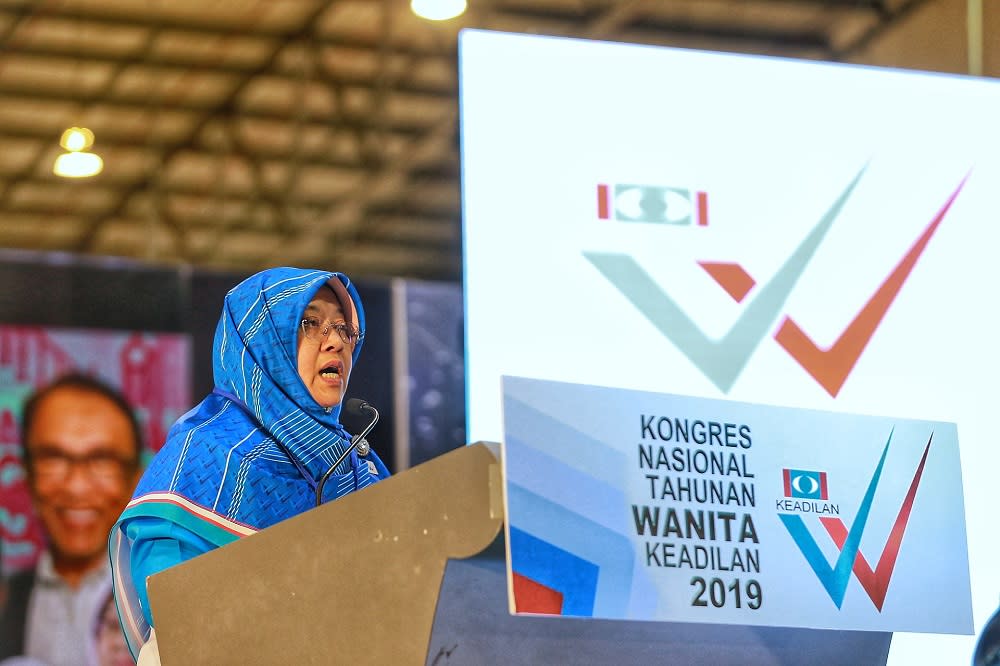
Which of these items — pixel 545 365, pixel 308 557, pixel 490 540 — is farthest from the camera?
pixel 545 365

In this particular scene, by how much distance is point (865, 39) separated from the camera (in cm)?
551

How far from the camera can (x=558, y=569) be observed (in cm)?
121

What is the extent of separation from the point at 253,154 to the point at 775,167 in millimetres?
1967

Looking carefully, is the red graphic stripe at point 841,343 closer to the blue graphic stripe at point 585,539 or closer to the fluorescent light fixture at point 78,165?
the fluorescent light fixture at point 78,165

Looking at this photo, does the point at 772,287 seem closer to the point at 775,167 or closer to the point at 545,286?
the point at 775,167

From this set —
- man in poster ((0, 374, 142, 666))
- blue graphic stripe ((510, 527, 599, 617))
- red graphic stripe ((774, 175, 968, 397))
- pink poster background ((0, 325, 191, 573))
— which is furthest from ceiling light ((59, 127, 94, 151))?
blue graphic stripe ((510, 527, 599, 617))

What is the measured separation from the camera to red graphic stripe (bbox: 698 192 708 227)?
14.0ft

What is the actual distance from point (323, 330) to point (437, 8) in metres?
3.57

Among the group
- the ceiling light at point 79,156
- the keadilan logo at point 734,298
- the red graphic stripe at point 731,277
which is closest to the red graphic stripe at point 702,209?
the keadilan logo at point 734,298

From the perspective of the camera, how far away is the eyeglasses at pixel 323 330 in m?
2.02

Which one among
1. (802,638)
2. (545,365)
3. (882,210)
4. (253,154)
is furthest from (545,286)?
(802,638)

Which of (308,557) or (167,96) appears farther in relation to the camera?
(167,96)

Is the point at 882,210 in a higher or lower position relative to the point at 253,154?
lower

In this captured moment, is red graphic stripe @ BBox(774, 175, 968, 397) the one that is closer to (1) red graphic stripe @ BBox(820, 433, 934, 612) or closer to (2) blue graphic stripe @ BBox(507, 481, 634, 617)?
(1) red graphic stripe @ BBox(820, 433, 934, 612)
